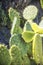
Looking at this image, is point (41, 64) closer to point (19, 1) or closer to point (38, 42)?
point (38, 42)

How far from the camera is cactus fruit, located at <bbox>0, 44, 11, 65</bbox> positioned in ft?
3.14

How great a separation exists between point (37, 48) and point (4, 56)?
183mm

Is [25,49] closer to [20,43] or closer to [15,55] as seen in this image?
[20,43]

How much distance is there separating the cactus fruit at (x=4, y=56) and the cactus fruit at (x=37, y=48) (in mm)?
146

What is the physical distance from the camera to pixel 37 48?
1.09m

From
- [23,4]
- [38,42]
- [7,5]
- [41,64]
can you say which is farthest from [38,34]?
[7,5]

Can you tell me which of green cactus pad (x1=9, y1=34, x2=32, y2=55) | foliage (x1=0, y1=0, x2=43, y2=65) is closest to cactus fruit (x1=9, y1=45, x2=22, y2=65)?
foliage (x1=0, y1=0, x2=43, y2=65)

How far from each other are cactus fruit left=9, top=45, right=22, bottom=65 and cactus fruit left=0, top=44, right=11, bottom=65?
0.04 metres

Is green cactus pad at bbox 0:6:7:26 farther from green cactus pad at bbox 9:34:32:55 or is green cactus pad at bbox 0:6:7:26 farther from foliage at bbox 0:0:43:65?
green cactus pad at bbox 9:34:32:55

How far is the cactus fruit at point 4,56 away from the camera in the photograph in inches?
37.7

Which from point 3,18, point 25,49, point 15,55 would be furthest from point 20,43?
point 3,18

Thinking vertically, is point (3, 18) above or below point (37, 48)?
below

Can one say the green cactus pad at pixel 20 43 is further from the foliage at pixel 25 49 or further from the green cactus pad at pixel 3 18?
the green cactus pad at pixel 3 18

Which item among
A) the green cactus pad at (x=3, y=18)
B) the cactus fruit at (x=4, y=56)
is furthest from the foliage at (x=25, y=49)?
the green cactus pad at (x=3, y=18)
